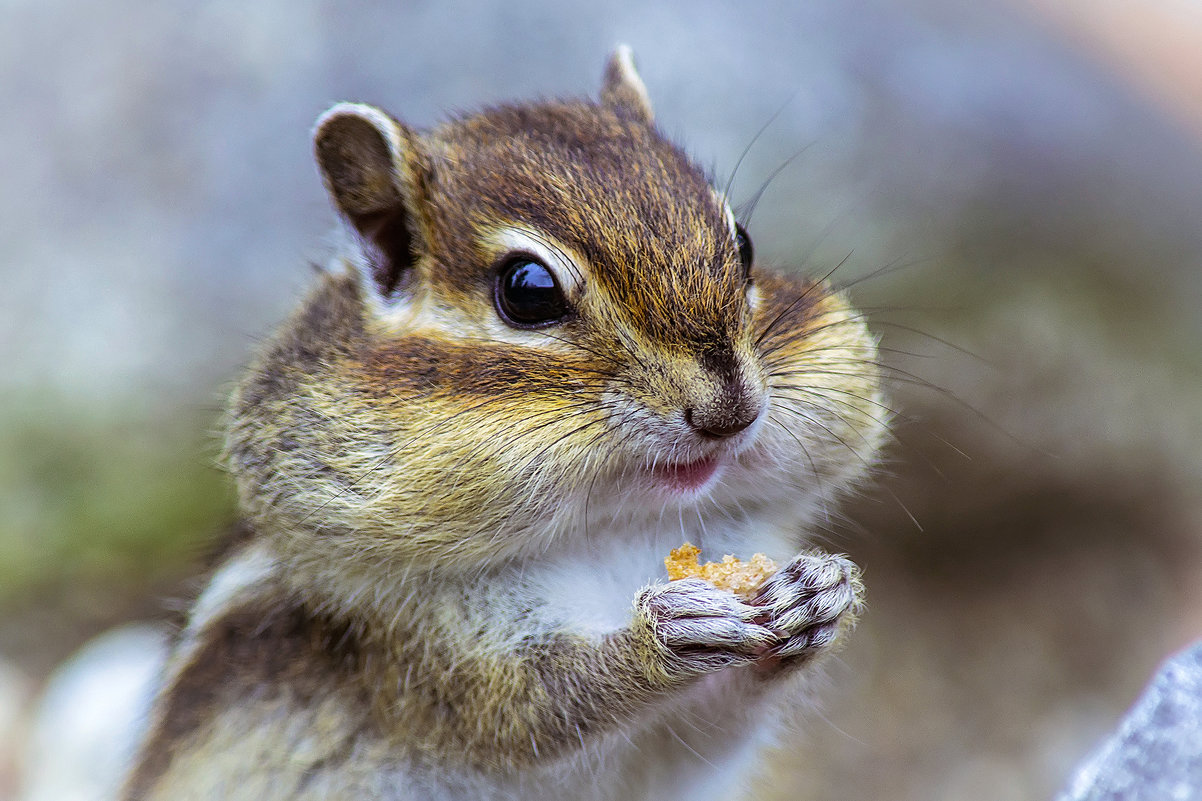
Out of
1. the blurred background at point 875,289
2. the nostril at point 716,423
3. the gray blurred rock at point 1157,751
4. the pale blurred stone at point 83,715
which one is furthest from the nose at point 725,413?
the pale blurred stone at point 83,715

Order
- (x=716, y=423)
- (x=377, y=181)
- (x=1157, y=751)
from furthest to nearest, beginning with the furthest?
(x=377, y=181) < (x=716, y=423) < (x=1157, y=751)

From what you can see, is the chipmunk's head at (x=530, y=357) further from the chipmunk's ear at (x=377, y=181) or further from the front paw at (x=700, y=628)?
the front paw at (x=700, y=628)

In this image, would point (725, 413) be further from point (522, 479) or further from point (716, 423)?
point (522, 479)

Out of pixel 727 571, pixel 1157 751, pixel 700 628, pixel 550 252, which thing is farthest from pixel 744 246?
pixel 1157 751

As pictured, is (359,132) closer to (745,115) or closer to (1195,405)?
(745,115)

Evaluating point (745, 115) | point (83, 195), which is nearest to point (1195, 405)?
point (745, 115)

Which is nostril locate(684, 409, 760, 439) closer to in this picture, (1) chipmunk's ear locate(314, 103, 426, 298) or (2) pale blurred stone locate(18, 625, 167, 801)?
(1) chipmunk's ear locate(314, 103, 426, 298)

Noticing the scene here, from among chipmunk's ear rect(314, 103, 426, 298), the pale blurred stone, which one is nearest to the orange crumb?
chipmunk's ear rect(314, 103, 426, 298)
